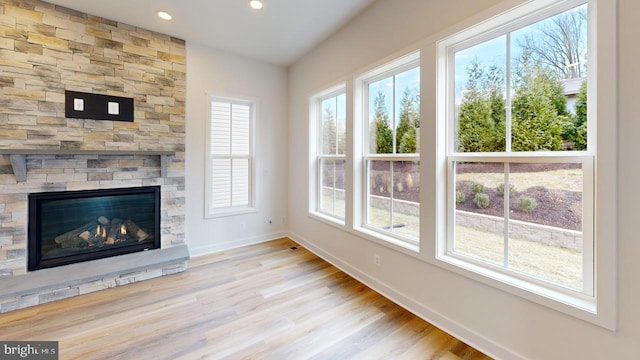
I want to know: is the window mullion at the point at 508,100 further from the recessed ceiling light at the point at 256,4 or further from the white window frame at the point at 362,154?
the recessed ceiling light at the point at 256,4

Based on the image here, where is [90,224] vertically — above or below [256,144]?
below

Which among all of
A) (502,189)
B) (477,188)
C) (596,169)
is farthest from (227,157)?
(596,169)

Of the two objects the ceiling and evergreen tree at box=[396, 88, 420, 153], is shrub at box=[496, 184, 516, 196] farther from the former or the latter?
the ceiling

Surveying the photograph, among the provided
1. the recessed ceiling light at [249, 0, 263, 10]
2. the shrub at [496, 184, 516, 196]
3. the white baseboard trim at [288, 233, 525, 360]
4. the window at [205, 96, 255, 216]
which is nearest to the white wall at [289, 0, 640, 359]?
the white baseboard trim at [288, 233, 525, 360]

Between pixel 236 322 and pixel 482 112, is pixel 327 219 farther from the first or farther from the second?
pixel 482 112

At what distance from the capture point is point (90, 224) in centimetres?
289

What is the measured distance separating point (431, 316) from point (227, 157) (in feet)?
10.9

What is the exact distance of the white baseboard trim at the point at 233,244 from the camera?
11.7ft

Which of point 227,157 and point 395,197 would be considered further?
point 227,157

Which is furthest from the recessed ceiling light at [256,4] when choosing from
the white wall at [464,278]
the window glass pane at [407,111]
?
the window glass pane at [407,111]

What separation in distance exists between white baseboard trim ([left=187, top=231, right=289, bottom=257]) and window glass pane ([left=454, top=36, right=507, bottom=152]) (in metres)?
3.21

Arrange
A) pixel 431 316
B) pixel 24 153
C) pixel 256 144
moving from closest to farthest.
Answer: pixel 431 316, pixel 24 153, pixel 256 144

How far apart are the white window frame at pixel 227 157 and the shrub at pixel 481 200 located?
318 centimetres
